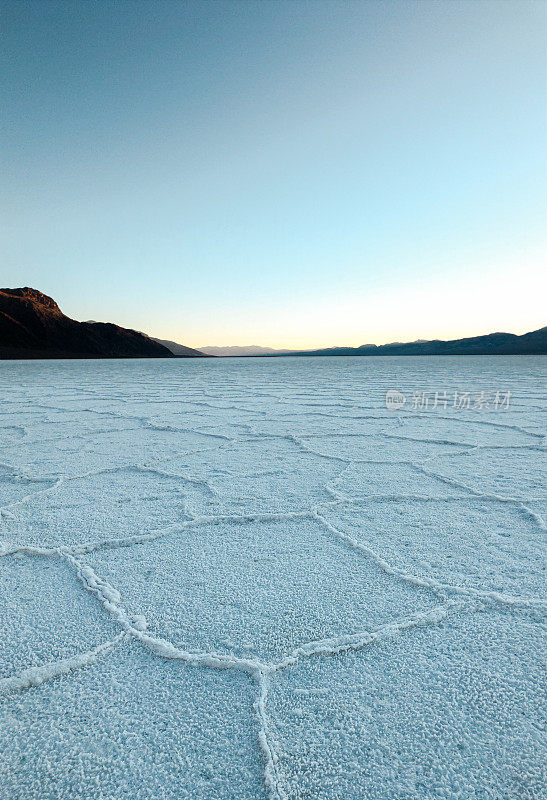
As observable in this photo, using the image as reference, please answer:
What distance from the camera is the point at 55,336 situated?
175 ft

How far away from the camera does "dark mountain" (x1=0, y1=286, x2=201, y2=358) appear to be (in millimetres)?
49062

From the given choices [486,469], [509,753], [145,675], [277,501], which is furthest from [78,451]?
[509,753]

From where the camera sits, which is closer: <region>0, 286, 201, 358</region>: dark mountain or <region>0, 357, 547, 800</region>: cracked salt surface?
<region>0, 357, 547, 800</region>: cracked salt surface

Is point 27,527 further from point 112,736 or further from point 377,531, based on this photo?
point 377,531

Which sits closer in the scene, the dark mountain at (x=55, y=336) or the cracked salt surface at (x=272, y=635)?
the cracked salt surface at (x=272, y=635)

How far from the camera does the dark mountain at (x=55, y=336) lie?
4906 cm

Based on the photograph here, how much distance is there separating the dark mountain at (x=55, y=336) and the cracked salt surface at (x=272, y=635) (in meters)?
48.2

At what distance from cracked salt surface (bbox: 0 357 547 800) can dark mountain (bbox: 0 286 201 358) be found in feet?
158

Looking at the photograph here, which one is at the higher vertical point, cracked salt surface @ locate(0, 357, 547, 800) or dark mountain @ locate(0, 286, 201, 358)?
dark mountain @ locate(0, 286, 201, 358)

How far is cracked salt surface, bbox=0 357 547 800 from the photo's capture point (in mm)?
492

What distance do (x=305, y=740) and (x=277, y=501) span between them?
2.74 feet

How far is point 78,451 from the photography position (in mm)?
2037

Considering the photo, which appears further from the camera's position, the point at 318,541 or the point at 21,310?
the point at 21,310

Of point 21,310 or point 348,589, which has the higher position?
point 21,310
